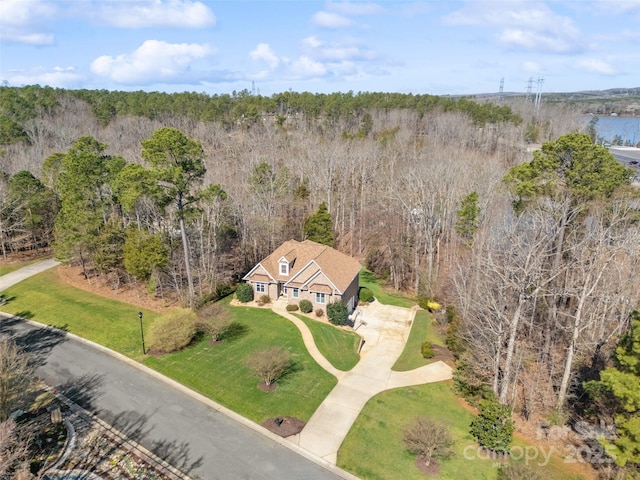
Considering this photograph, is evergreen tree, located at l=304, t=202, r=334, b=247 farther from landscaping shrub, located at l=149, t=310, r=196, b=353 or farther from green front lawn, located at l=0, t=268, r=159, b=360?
landscaping shrub, located at l=149, t=310, r=196, b=353

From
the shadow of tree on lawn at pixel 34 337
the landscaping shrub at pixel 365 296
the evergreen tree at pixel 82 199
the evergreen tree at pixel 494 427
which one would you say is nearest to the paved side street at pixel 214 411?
the shadow of tree on lawn at pixel 34 337

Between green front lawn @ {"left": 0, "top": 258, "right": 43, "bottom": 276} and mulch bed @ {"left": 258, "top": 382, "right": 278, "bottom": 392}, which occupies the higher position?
green front lawn @ {"left": 0, "top": 258, "right": 43, "bottom": 276}

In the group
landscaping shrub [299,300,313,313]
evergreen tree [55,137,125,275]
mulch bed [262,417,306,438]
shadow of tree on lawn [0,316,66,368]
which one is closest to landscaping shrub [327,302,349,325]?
landscaping shrub [299,300,313,313]

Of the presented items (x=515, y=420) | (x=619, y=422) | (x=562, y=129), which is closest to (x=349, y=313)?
(x=515, y=420)

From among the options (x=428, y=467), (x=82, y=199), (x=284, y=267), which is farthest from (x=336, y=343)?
(x=82, y=199)

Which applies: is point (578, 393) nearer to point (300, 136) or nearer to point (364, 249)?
point (364, 249)

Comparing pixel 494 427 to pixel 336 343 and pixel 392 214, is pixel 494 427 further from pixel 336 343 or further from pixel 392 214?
pixel 392 214
